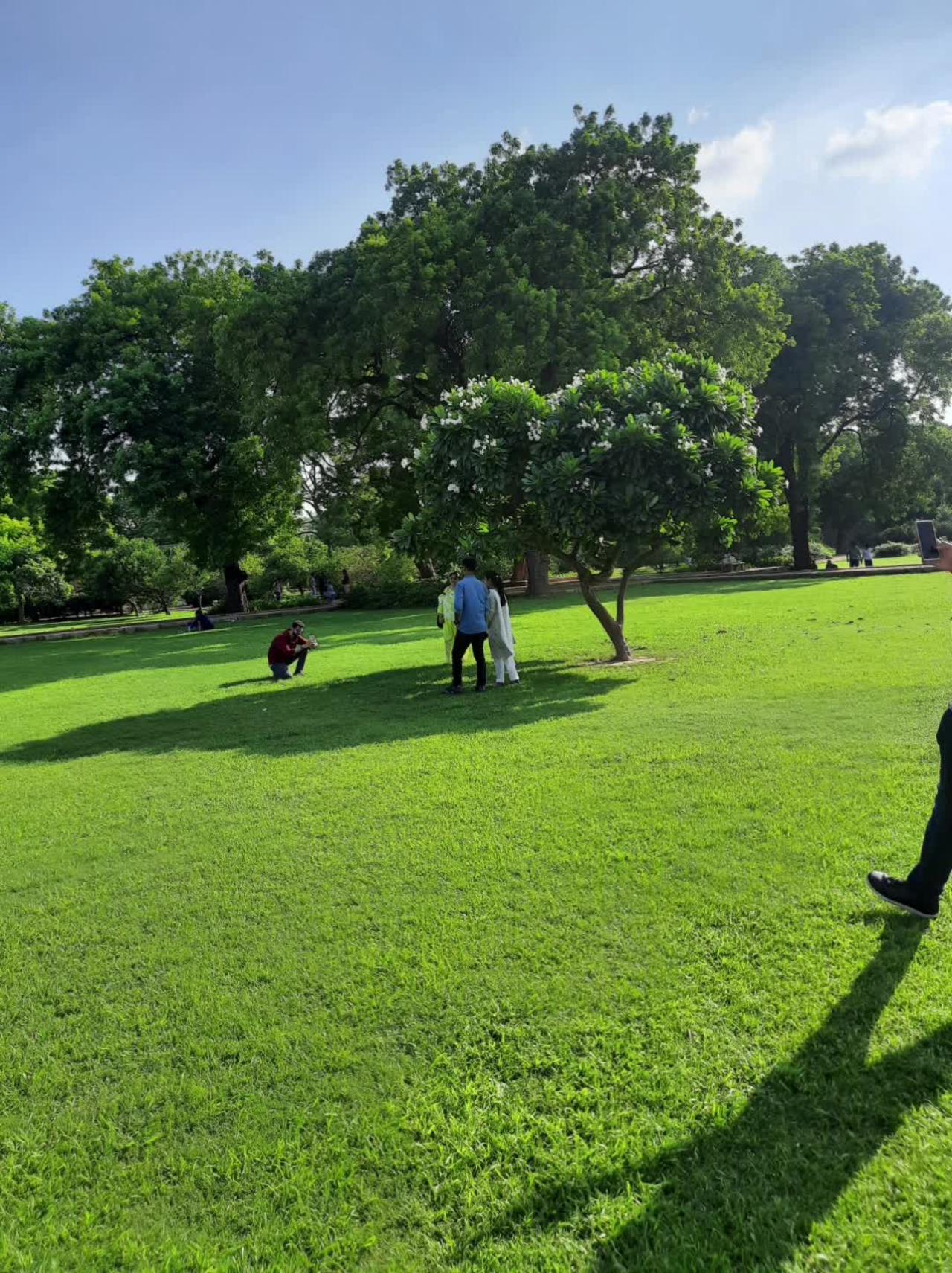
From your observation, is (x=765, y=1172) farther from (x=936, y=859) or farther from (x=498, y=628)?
(x=498, y=628)

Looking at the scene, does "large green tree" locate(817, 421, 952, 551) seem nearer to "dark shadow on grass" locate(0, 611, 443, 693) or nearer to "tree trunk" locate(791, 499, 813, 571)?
"tree trunk" locate(791, 499, 813, 571)

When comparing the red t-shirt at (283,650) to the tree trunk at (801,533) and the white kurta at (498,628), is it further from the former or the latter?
the tree trunk at (801,533)

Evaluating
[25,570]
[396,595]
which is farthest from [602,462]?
[25,570]

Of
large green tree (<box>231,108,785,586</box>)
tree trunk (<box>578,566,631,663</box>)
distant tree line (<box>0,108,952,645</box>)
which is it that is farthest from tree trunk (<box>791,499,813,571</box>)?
tree trunk (<box>578,566,631,663</box>)

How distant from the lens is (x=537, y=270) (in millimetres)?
24234

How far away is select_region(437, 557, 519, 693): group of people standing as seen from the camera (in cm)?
1093

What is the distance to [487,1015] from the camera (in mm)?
3129

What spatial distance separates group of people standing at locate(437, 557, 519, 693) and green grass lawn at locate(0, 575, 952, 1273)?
384 centimetres

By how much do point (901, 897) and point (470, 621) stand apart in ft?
25.5

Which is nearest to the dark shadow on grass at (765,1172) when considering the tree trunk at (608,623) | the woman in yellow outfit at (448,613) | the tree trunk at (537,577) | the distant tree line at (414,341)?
the woman in yellow outfit at (448,613)

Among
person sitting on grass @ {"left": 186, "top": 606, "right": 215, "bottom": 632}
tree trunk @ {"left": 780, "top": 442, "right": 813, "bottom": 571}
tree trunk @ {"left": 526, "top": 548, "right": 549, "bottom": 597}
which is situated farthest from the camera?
tree trunk @ {"left": 780, "top": 442, "right": 813, "bottom": 571}

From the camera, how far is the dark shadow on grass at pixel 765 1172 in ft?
6.85

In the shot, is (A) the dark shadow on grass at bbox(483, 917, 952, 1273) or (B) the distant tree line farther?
(B) the distant tree line

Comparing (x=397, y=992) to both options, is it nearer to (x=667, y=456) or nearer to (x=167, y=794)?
(x=167, y=794)
